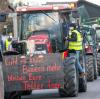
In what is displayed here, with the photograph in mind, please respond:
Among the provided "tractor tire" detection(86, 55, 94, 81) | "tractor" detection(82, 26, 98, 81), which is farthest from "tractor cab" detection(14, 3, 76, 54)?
"tractor" detection(82, 26, 98, 81)

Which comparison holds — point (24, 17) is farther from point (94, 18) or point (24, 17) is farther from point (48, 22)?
point (94, 18)

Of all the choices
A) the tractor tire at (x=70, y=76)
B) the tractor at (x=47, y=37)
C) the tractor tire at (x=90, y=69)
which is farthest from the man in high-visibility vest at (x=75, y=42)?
the tractor tire at (x=90, y=69)

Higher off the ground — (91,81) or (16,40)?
(16,40)

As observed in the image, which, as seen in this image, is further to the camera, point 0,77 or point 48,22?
point 48,22

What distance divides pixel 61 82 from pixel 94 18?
68.2 feet

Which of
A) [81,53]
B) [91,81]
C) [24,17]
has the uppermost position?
[24,17]

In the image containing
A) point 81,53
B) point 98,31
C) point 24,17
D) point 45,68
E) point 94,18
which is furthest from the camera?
point 94,18

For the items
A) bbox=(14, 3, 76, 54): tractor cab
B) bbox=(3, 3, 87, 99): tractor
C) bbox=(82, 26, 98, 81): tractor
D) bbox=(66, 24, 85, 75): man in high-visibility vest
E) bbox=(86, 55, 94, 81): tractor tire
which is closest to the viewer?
bbox=(3, 3, 87, 99): tractor

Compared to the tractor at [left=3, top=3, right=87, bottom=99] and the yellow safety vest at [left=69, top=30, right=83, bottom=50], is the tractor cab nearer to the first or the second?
the tractor at [left=3, top=3, right=87, bottom=99]

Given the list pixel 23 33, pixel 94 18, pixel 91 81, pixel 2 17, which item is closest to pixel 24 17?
pixel 23 33

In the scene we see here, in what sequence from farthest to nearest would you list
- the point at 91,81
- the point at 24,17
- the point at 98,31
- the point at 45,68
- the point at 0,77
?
the point at 98,31
the point at 91,81
the point at 24,17
the point at 45,68
the point at 0,77

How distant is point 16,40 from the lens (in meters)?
17.3

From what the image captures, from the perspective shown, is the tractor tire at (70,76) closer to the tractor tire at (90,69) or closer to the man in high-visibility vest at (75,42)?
the man in high-visibility vest at (75,42)

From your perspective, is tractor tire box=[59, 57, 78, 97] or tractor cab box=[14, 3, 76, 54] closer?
tractor tire box=[59, 57, 78, 97]
